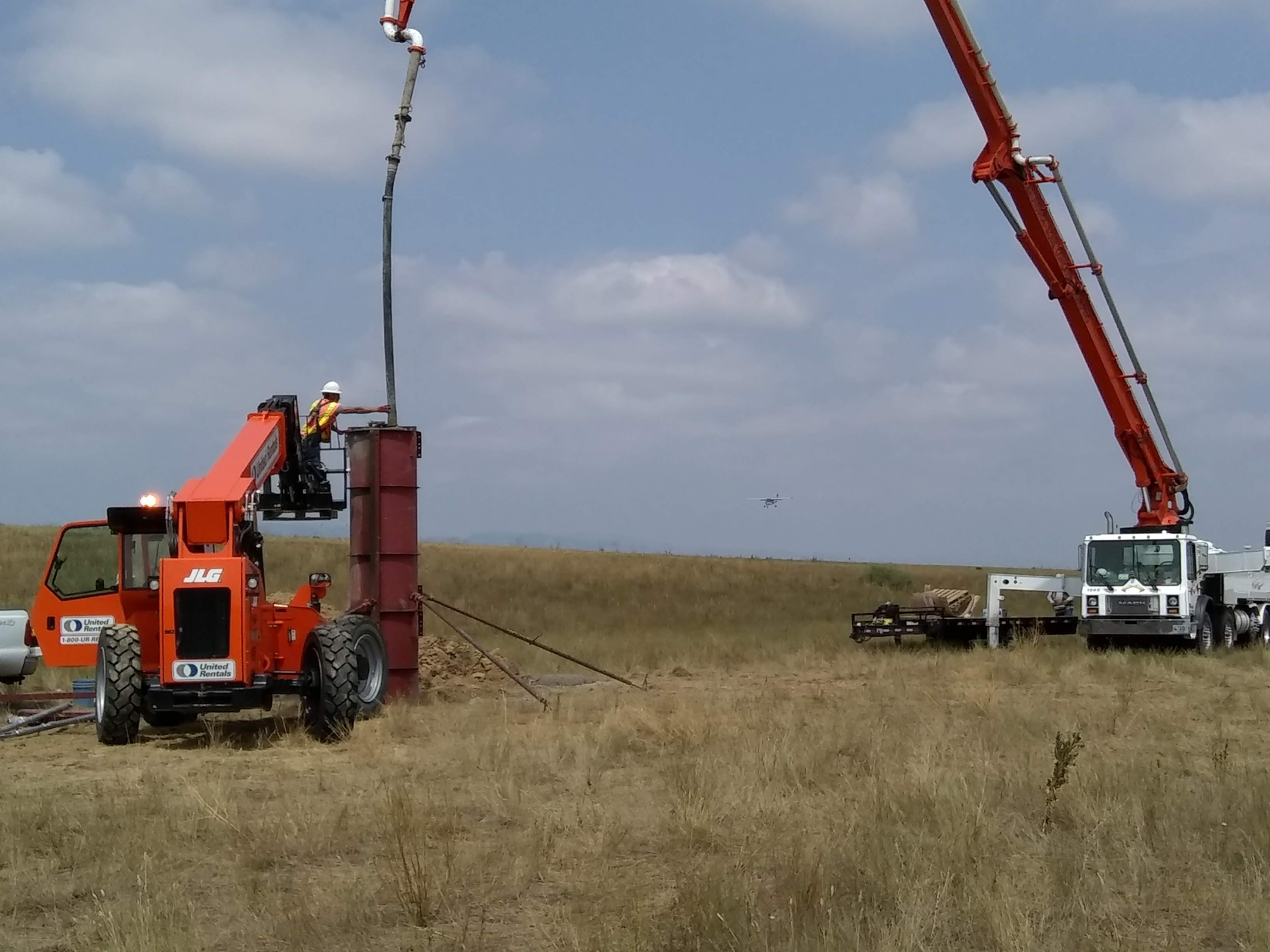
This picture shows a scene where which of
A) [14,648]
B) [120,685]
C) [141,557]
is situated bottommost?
[14,648]

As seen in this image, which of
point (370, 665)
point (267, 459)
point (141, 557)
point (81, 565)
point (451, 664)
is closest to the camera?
point (267, 459)

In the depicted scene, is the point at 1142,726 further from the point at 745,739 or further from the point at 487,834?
the point at 487,834

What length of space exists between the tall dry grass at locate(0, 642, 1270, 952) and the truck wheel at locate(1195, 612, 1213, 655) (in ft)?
36.6

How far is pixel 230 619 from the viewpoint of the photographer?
1274 cm

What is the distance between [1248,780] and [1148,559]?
1535 cm

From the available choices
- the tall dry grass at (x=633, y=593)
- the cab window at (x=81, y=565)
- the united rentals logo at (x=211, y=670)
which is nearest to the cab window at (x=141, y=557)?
the cab window at (x=81, y=565)

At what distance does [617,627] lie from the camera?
110 ft

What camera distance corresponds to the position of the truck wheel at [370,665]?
14.7 metres

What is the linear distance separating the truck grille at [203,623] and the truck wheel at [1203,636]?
713 inches

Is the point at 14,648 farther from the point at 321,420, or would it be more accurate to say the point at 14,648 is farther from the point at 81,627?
the point at 321,420

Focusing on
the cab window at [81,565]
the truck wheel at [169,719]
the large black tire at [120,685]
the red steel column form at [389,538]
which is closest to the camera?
the large black tire at [120,685]

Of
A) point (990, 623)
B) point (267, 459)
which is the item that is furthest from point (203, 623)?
point (990, 623)

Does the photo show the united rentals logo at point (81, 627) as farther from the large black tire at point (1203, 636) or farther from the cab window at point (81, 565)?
the large black tire at point (1203, 636)

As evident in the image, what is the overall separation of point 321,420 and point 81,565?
144 inches
